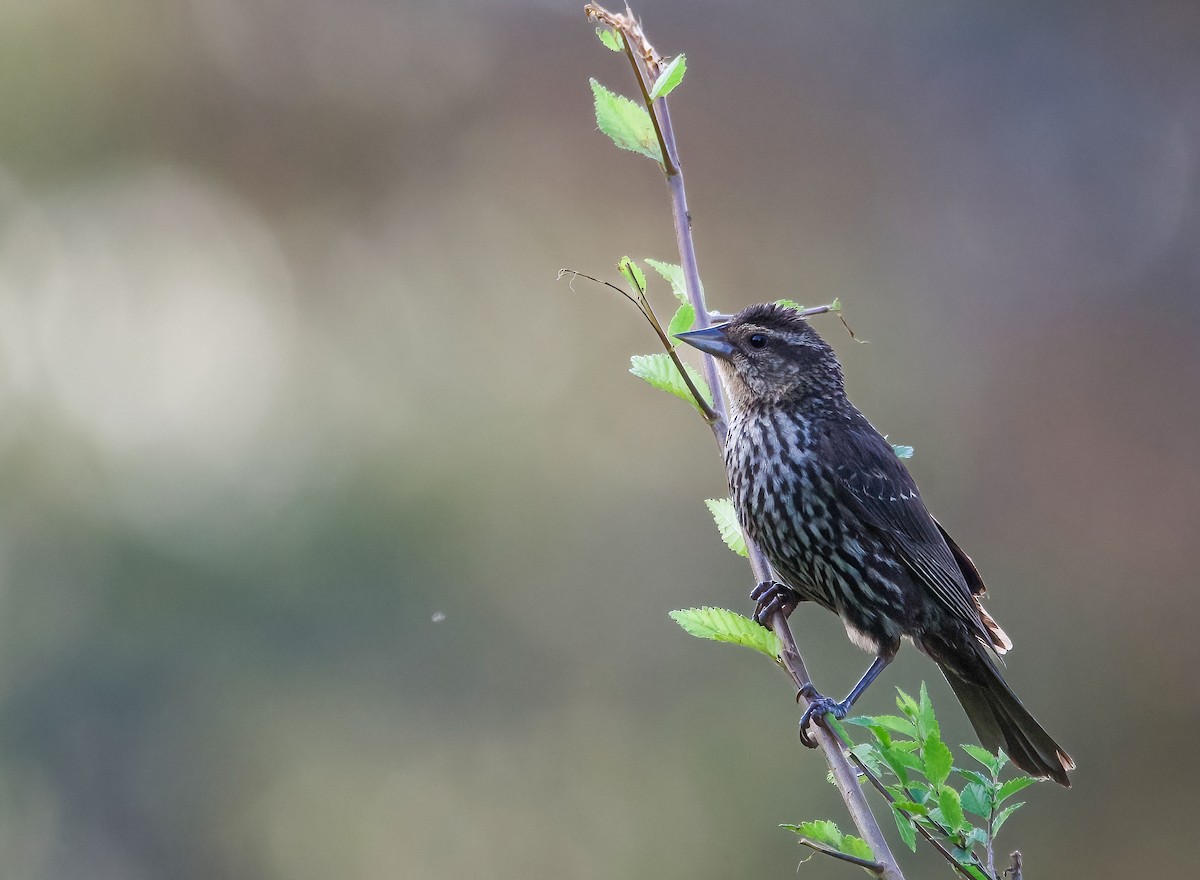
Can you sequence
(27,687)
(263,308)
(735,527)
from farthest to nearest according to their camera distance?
(263,308), (27,687), (735,527)

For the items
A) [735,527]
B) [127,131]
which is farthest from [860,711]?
[127,131]

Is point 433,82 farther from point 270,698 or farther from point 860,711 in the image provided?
point 860,711

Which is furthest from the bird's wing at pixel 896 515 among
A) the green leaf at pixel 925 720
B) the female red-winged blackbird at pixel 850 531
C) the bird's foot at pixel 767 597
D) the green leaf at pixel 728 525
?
the green leaf at pixel 925 720

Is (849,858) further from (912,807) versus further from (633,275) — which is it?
(633,275)

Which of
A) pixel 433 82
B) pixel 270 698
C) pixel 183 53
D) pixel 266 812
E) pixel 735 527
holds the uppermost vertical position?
pixel 183 53

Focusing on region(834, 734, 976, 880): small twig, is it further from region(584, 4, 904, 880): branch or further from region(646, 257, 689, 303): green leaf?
region(646, 257, 689, 303): green leaf

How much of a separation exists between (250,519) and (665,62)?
639 cm

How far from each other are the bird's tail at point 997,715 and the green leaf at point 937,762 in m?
1.46

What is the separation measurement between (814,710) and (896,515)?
1.35m

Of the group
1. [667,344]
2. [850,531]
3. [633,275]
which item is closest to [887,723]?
[667,344]

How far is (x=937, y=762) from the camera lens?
2051 mm

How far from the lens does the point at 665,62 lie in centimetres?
252

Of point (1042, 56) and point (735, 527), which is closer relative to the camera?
point (735, 527)

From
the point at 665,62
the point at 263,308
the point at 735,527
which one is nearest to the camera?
the point at 665,62
